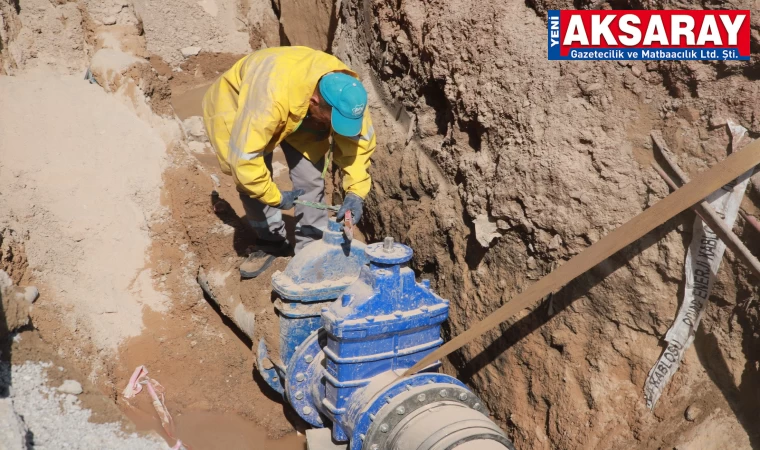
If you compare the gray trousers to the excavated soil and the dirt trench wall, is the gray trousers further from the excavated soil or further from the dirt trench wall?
the dirt trench wall

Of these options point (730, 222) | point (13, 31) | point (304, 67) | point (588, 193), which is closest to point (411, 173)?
point (304, 67)

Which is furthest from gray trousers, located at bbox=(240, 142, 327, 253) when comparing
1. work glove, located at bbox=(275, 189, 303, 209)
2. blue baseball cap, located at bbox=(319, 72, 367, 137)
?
blue baseball cap, located at bbox=(319, 72, 367, 137)

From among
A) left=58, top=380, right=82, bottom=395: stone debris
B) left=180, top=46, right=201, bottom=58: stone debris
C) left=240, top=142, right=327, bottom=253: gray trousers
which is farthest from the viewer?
left=180, top=46, right=201, bottom=58: stone debris

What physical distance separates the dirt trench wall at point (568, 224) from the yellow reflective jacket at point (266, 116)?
0.50m

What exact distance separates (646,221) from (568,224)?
0.63 m

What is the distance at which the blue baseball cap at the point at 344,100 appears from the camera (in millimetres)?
2867

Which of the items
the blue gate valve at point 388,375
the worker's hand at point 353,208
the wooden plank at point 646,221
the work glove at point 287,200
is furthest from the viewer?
the work glove at point 287,200

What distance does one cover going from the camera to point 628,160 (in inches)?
92.8

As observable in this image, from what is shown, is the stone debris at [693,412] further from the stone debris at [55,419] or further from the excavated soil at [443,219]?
the stone debris at [55,419]

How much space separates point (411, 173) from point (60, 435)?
239 cm

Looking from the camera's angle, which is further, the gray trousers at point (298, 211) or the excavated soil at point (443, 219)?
the gray trousers at point (298, 211)

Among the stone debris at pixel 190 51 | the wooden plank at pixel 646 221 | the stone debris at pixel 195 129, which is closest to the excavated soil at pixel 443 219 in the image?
the wooden plank at pixel 646 221

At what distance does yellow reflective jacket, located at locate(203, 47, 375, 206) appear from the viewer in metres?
2.92

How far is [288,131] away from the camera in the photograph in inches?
125
